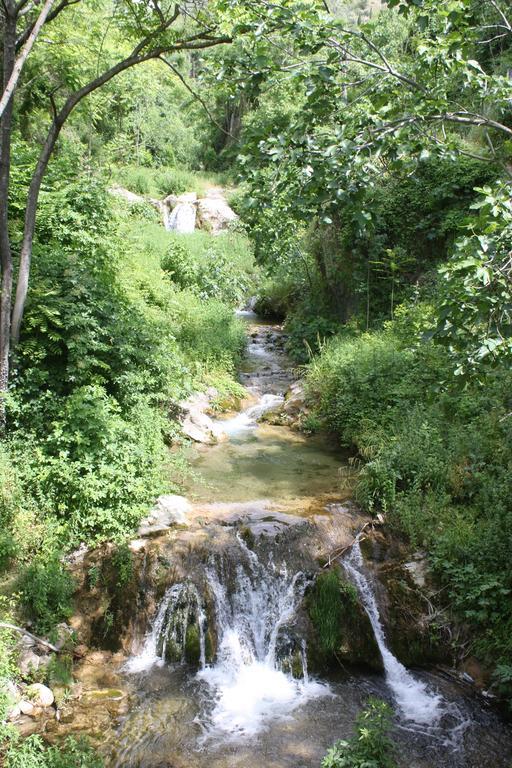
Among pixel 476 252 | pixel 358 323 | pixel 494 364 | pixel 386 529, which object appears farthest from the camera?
pixel 358 323

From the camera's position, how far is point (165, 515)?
291 inches

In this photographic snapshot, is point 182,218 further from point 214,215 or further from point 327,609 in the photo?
point 327,609

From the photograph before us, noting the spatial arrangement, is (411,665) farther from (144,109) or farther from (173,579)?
(144,109)

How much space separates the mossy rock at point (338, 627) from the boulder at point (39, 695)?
8.98ft

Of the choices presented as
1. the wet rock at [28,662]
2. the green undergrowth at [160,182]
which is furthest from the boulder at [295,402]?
the green undergrowth at [160,182]

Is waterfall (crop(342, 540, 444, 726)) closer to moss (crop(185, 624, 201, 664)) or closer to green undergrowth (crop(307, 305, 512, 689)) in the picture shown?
green undergrowth (crop(307, 305, 512, 689))

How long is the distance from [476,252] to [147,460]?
514 cm

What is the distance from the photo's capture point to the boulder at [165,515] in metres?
7.17

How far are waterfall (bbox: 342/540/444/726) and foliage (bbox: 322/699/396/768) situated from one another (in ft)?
2.94

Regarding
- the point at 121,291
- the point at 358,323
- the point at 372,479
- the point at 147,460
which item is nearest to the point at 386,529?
the point at 372,479

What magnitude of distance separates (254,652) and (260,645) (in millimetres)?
100

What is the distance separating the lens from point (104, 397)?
7.80 metres

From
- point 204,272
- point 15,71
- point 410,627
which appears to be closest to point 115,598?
point 410,627

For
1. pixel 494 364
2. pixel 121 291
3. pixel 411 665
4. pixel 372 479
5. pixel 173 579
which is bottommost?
pixel 411 665
